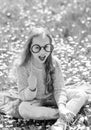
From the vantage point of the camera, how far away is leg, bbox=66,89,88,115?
3.43m

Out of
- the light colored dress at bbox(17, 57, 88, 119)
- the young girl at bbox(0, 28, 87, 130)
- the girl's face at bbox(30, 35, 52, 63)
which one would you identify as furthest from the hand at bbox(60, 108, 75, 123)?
the girl's face at bbox(30, 35, 52, 63)

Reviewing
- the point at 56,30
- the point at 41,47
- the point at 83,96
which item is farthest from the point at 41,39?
the point at 56,30

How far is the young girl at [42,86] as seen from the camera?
3348 millimetres

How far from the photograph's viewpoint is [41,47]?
3.37 meters

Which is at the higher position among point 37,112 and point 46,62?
point 46,62

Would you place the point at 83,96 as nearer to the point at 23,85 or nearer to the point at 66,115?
the point at 66,115

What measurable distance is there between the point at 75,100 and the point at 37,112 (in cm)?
36

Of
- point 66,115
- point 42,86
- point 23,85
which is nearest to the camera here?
point 66,115

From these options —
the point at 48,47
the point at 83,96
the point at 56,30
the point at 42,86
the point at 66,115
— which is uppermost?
the point at 56,30

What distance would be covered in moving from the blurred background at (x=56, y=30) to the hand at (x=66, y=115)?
953 mm

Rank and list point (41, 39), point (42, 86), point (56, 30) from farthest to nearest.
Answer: point (56, 30), point (42, 86), point (41, 39)

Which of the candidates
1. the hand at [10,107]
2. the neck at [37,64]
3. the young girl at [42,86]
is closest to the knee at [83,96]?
the young girl at [42,86]

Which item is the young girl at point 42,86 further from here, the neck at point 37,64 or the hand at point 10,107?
the hand at point 10,107

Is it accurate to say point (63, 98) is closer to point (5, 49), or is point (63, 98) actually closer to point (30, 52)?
point (30, 52)
